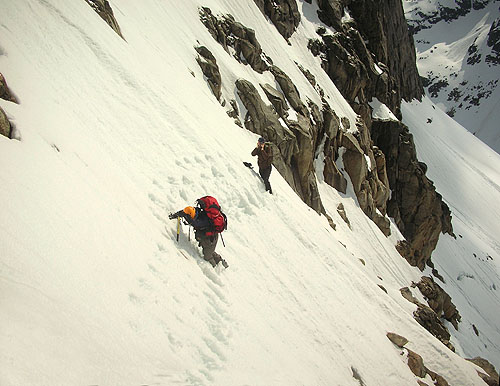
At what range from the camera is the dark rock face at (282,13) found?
33.0m

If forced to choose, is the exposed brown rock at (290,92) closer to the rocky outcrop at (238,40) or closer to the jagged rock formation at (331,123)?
the jagged rock formation at (331,123)

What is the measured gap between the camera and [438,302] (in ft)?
98.0

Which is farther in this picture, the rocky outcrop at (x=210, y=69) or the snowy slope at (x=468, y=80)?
the snowy slope at (x=468, y=80)

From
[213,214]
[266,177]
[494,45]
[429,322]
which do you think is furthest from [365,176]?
[494,45]

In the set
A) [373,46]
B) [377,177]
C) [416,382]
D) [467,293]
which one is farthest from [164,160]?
[373,46]

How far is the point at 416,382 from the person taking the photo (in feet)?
35.4

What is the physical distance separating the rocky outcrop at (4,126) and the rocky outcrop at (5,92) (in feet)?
2.55

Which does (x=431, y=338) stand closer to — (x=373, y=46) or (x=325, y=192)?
(x=325, y=192)

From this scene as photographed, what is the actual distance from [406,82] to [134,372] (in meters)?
81.4

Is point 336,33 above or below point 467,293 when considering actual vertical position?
above

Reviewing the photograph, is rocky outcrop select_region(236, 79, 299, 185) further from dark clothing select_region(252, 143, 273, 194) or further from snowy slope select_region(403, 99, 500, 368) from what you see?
snowy slope select_region(403, 99, 500, 368)

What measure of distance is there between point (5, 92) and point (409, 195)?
141 ft

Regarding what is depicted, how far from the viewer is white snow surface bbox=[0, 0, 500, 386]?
12.2 ft

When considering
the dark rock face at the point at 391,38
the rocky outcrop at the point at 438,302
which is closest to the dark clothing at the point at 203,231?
the rocky outcrop at the point at 438,302
